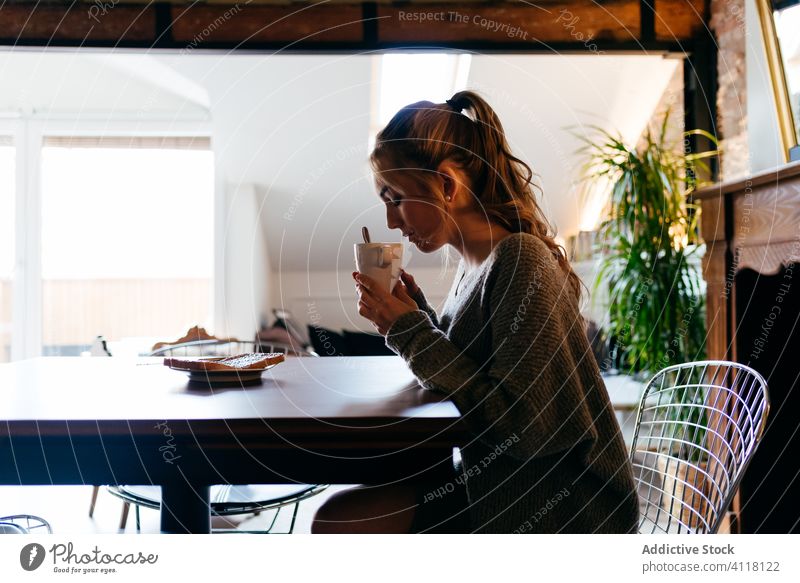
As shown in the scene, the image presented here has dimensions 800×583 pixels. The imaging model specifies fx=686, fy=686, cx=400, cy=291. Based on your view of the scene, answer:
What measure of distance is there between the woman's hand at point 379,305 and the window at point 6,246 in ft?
13.1

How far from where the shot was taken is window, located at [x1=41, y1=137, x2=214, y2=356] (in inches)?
170

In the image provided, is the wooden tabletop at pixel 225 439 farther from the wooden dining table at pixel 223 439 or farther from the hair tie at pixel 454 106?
the hair tie at pixel 454 106

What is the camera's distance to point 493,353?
34.6 inches

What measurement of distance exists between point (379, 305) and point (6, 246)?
159 inches

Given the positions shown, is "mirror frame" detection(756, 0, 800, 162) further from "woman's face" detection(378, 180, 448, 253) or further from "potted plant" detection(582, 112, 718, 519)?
"woman's face" detection(378, 180, 448, 253)

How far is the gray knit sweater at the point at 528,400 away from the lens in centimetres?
85

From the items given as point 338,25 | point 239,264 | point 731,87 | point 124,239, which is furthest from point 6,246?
point 731,87

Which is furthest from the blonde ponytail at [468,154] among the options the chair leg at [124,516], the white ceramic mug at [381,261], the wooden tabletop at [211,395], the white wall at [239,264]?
the white wall at [239,264]

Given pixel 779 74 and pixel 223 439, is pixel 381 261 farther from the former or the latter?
pixel 779 74

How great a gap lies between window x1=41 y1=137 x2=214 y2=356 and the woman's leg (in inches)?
144

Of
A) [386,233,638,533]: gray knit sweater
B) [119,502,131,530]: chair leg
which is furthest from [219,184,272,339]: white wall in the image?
[386,233,638,533]: gray knit sweater

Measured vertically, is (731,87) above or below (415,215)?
above

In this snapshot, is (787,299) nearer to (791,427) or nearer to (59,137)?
(791,427)

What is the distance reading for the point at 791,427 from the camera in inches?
68.4
